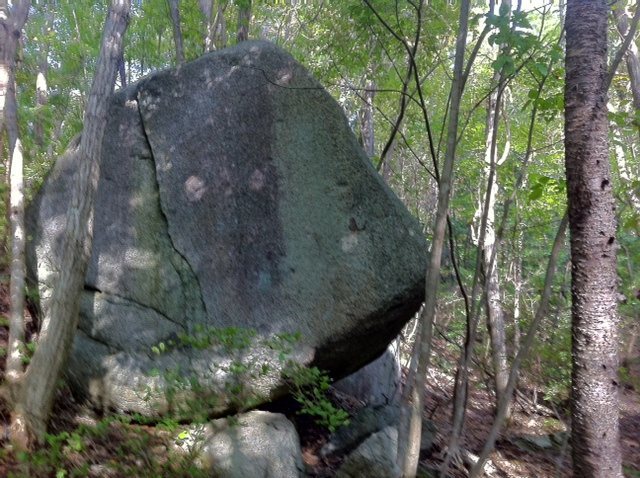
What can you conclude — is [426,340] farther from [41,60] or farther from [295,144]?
[41,60]

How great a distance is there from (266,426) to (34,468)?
1867mm

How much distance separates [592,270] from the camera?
376cm

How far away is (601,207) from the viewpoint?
3.75 meters

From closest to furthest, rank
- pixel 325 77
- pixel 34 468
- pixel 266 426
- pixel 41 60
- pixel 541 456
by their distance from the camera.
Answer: pixel 34 468, pixel 266 426, pixel 541 456, pixel 325 77, pixel 41 60

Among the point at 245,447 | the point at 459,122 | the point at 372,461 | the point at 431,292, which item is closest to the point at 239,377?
the point at 245,447

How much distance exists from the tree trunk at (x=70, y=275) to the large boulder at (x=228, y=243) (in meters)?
0.84

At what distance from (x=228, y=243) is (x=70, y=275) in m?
1.57

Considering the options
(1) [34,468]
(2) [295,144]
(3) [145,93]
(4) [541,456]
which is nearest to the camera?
(1) [34,468]

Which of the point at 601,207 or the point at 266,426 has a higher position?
the point at 601,207

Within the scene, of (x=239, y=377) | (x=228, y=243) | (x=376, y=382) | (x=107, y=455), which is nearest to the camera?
(x=107, y=455)

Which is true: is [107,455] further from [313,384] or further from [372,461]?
[372,461]

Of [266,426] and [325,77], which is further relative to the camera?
[325,77]

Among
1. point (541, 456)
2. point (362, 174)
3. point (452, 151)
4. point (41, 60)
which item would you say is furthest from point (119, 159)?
point (41, 60)

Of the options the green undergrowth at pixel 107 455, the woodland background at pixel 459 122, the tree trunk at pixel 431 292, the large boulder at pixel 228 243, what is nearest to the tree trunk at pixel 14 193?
the large boulder at pixel 228 243
